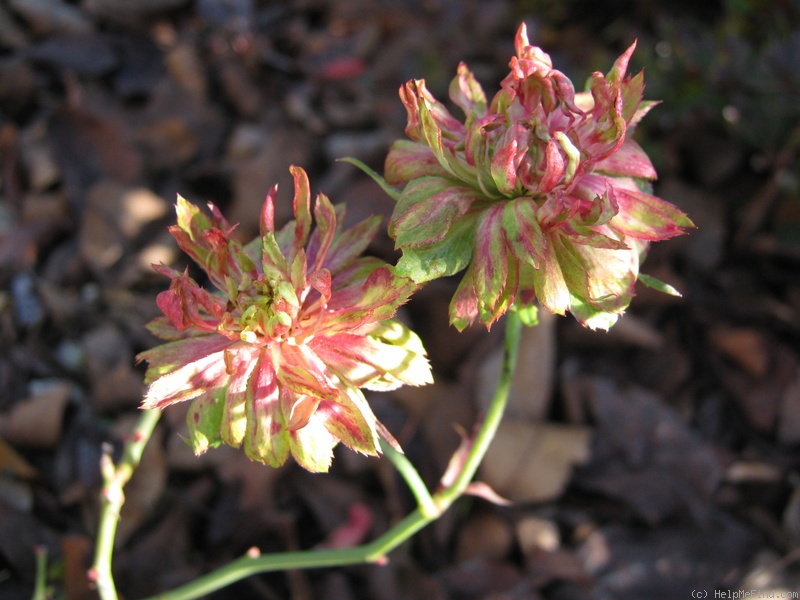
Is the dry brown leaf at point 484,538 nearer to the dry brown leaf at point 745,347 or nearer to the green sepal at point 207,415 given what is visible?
the dry brown leaf at point 745,347

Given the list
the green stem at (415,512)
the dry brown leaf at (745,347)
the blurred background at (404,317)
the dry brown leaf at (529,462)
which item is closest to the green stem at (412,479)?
the green stem at (415,512)

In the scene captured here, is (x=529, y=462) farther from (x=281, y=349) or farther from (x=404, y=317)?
(x=281, y=349)

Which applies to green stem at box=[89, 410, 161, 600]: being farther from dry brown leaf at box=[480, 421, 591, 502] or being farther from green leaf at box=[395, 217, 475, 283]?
dry brown leaf at box=[480, 421, 591, 502]

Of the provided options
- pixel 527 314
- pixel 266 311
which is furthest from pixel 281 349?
pixel 527 314

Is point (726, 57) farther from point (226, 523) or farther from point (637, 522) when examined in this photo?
point (226, 523)

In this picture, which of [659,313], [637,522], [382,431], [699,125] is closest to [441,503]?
[382,431]

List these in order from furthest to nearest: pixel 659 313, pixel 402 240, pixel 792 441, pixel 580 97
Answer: pixel 659 313, pixel 792 441, pixel 580 97, pixel 402 240

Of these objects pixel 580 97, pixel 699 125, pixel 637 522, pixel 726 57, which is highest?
pixel 580 97

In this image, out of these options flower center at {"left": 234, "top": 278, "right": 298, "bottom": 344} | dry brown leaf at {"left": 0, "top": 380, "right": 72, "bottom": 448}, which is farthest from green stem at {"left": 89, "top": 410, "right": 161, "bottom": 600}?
dry brown leaf at {"left": 0, "top": 380, "right": 72, "bottom": 448}
